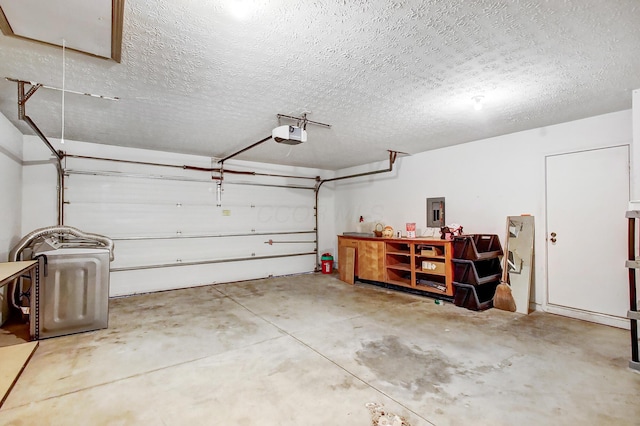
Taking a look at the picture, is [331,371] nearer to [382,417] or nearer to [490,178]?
[382,417]

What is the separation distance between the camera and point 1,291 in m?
3.62

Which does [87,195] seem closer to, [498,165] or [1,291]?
[1,291]

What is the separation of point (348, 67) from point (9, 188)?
178 inches

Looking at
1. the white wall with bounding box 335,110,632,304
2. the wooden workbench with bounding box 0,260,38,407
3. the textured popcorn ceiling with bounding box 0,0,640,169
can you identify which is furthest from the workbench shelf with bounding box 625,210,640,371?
the wooden workbench with bounding box 0,260,38,407

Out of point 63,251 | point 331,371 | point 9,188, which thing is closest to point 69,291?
point 63,251

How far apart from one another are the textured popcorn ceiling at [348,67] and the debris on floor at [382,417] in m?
2.52

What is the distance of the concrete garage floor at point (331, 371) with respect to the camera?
1984mm

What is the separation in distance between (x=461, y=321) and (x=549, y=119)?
2824 millimetres

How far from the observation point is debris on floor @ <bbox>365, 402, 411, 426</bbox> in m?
1.87

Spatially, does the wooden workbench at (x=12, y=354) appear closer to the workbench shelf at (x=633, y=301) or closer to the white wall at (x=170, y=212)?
the white wall at (x=170, y=212)

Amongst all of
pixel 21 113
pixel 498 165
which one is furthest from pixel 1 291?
pixel 498 165

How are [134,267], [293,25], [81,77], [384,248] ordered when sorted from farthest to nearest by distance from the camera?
[384,248] < [134,267] < [81,77] < [293,25]

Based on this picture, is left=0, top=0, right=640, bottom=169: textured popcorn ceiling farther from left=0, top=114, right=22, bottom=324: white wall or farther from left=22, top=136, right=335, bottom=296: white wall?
left=22, top=136, right=335, bottom=296: white wall

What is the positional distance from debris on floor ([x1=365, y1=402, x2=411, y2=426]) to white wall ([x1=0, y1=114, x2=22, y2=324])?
4.35 meters
